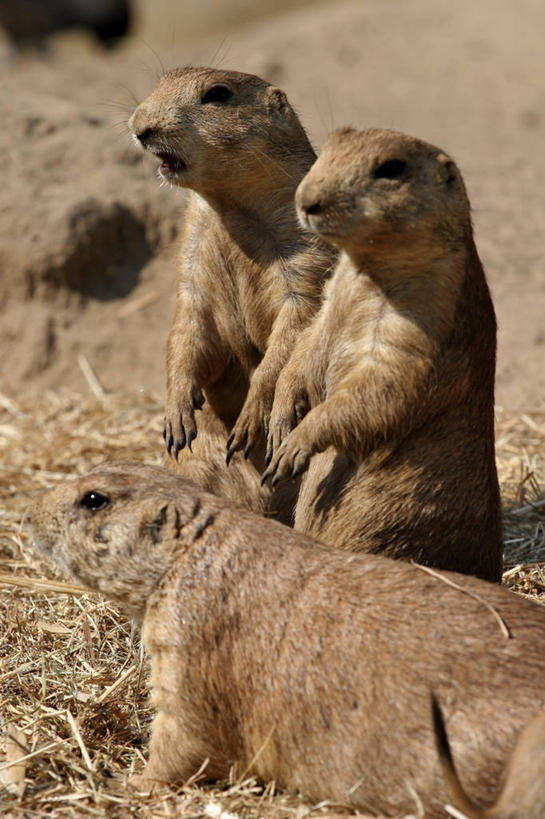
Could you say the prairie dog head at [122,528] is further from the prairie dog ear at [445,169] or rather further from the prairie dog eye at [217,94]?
the prairie dog eye at [217,94]

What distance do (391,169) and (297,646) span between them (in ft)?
5.84

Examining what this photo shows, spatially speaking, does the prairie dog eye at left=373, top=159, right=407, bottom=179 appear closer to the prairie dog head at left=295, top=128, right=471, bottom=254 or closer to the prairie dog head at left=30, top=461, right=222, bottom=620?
the prairie dog head at left=295, top=128, right=471, bottom=254

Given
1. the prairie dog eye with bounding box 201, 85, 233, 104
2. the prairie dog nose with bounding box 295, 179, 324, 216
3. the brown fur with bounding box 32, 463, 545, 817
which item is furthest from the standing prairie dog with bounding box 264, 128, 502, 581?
the prairie dog eye with bounding box 201, 85, 233, 104

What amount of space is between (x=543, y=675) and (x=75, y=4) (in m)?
19.5

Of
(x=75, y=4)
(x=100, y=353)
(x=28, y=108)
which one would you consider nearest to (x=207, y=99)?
(x=100, y=353)

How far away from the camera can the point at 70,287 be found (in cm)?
927

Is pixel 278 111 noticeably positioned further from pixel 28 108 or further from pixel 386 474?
pixel 28 108

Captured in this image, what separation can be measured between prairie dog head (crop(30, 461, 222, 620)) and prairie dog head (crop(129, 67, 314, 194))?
1.58 m

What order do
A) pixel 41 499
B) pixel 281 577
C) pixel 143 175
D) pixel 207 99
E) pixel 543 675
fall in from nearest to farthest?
pixel 543 675, pixel 281 577, pixel 41 499, pixel 207 99, pixel 143 175

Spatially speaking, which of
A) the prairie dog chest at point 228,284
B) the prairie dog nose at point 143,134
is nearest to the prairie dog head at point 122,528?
the prairie dog chest at point 228,284

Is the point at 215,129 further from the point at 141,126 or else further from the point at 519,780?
the point at 519,780

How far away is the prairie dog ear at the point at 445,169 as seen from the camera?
4309 mm

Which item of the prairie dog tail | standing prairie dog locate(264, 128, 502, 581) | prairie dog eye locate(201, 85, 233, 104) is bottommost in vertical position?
the prairie dog tail

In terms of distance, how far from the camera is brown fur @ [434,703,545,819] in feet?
10.2
